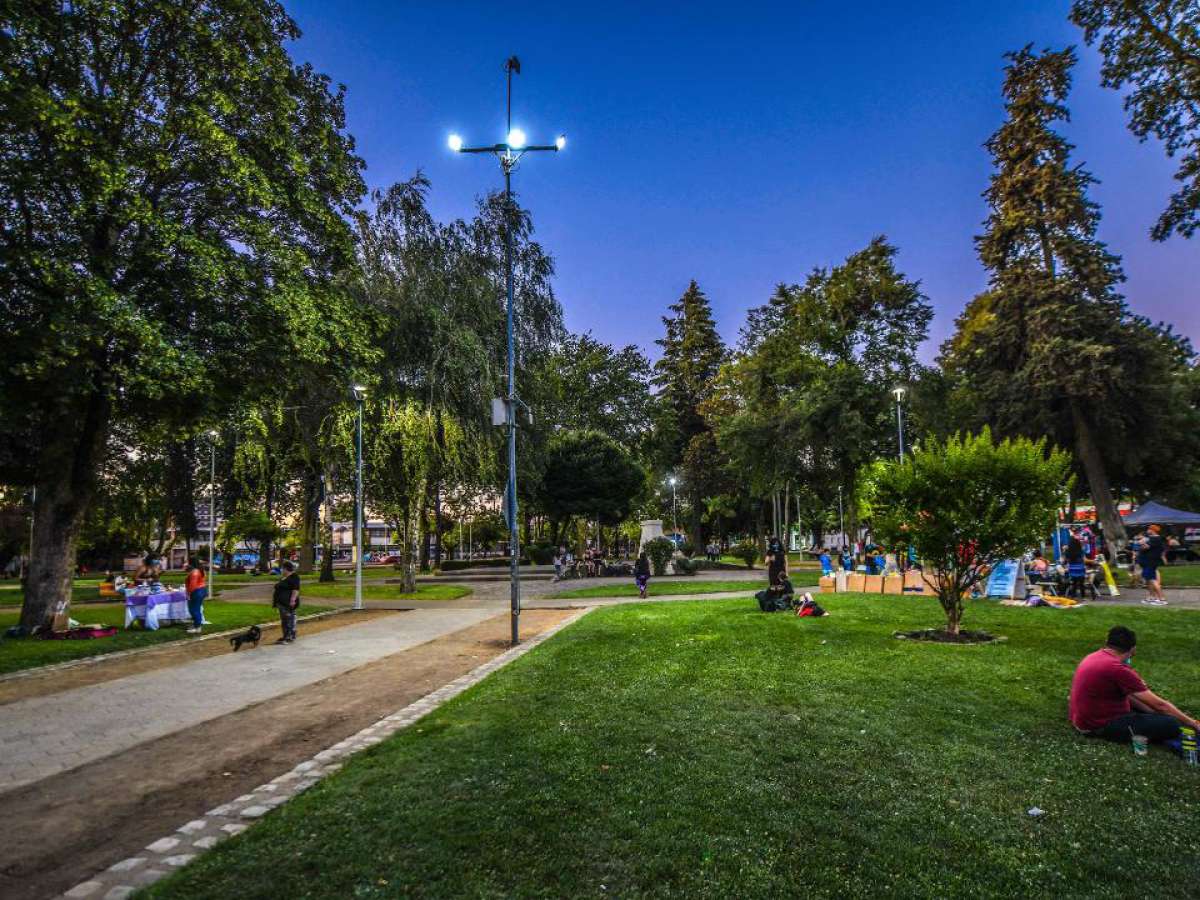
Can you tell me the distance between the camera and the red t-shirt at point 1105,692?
5.76 metres

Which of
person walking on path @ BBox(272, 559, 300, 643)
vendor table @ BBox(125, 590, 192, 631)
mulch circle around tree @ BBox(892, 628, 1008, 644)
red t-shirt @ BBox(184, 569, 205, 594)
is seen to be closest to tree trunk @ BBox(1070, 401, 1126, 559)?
mulch circle around tree @ BBox(892, 628, 1008, 644)

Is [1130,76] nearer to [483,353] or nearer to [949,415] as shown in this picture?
[949,415]

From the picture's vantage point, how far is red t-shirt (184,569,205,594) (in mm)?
14543

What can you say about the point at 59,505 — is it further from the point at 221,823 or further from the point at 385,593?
the point at 385,593

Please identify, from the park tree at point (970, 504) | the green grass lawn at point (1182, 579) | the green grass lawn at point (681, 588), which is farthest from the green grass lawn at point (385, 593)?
the green grass lawn at point (1182, 579)

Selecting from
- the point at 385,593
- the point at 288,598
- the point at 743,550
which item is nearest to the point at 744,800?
the point at 288,598

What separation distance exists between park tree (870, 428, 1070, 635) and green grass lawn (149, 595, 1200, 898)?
2849 mm

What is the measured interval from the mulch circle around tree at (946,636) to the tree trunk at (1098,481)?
65.1 feet

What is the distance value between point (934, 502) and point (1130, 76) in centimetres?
1674

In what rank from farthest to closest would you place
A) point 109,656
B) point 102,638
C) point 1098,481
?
point 1098,481 → point 102,638 → point 109,656

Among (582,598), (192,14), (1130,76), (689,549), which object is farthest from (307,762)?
(689,549)

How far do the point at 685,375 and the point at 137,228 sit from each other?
4833 centimetres

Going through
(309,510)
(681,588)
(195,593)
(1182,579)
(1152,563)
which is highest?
(309,510)

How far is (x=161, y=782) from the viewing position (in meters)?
5.40
